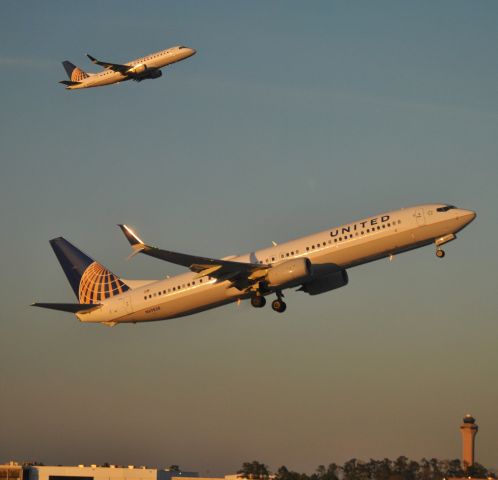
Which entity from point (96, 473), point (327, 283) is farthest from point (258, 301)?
point (96, 473)

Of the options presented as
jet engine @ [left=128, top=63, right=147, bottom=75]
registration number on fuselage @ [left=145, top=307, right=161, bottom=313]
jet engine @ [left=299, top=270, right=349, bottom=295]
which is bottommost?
registration number on fuselage @ [left=145, top=307, right=161, bottom=313]

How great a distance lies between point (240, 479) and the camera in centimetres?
9962

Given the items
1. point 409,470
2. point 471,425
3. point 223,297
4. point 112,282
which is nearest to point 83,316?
point 112,282

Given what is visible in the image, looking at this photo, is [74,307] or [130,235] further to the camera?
[74,307]

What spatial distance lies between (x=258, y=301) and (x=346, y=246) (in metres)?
7.91

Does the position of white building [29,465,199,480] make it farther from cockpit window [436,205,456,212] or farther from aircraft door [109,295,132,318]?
cockpit window [436,205,456,212]

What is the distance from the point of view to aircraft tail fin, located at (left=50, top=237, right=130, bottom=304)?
76.8 m

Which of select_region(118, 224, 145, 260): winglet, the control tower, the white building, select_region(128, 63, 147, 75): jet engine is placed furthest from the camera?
the control tower

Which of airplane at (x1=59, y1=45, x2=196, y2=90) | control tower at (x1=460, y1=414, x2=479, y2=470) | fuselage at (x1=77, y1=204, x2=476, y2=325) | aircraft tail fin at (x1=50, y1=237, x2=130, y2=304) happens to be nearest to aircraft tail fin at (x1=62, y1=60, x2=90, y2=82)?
airplane at (x1=59, y1=45, x2=196, y2=90)

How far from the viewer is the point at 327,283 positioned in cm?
7156

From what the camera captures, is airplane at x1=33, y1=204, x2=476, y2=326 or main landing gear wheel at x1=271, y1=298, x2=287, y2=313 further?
main landing gear wheel at x1=271, y1=298, x2=287, y2=313

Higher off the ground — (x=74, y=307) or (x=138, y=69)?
(x=138, y=69)

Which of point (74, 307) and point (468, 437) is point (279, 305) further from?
point (468, 437)

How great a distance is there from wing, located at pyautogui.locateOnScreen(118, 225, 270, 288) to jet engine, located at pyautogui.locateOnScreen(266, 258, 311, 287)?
1.27 m
